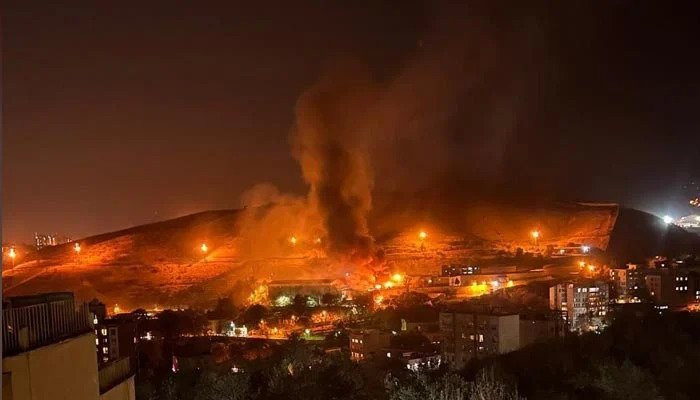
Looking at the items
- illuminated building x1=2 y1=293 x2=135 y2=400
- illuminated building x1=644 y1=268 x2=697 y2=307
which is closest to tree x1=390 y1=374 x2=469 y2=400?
illuminated building x1=2 y1=293 x2=135 y2=400

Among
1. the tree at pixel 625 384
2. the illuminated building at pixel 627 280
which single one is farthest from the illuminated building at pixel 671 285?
the tree at pixel 625 384

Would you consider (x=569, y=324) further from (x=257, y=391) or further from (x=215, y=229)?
(x=215, y=229)

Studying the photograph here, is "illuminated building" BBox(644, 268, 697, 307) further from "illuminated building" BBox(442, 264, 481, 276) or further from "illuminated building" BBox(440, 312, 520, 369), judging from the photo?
"illuminated building" BBox(440, 312, 520, 369)

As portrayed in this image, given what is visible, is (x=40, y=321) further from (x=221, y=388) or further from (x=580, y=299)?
(x=580, y=299)

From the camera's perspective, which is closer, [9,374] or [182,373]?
[9,374]

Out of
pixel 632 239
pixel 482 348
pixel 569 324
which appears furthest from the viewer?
pixel 632 239

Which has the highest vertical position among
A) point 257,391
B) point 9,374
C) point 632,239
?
point 9,374

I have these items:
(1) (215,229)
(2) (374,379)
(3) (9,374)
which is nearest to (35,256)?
(1) (215,229)
